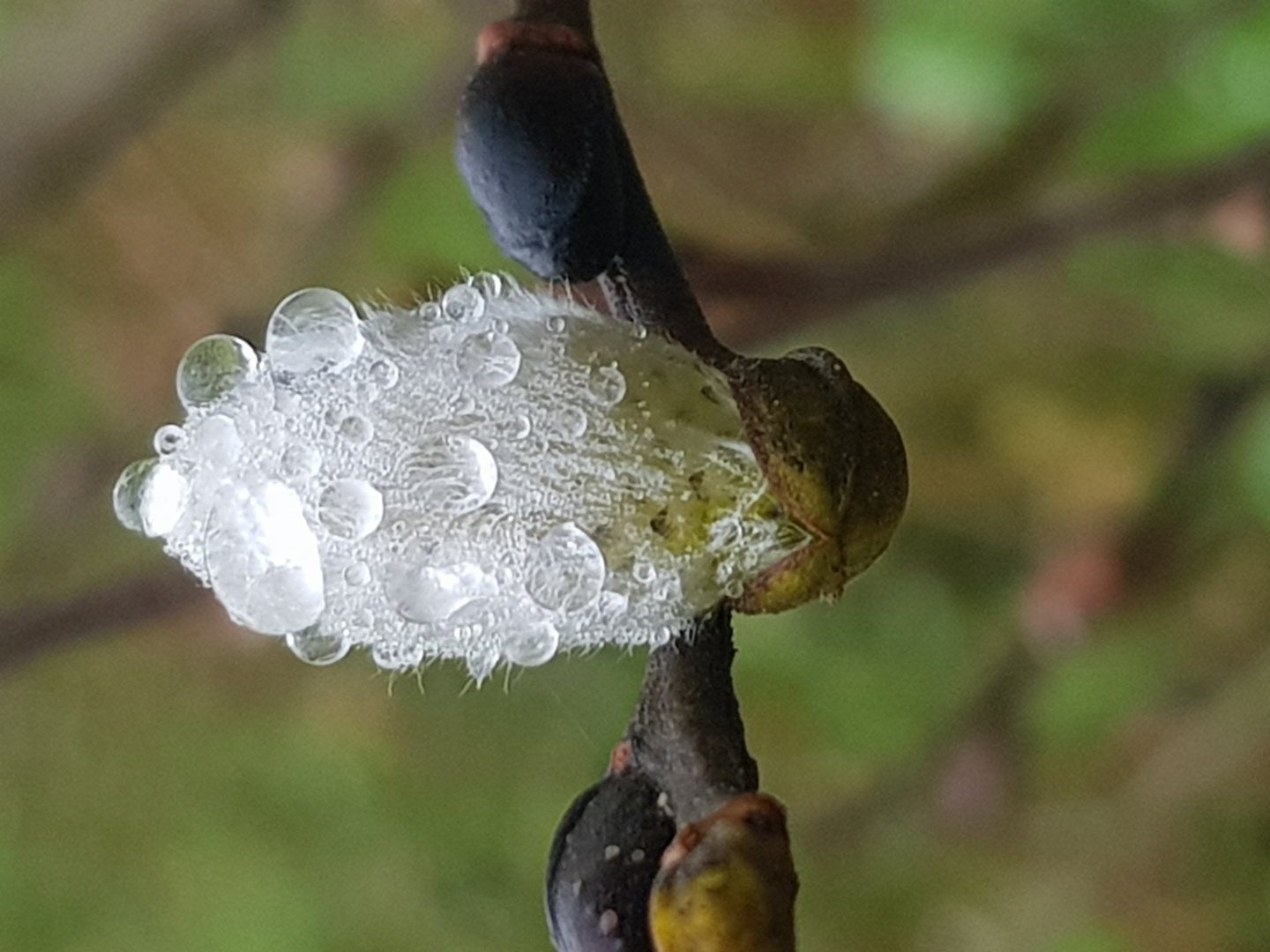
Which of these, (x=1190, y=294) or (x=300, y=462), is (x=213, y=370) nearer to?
(x=300, y=462)

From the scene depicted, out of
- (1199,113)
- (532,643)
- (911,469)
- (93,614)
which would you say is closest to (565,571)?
(532,643)

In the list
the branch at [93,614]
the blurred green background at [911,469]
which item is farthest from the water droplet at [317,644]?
the blurred green background at [911,469]

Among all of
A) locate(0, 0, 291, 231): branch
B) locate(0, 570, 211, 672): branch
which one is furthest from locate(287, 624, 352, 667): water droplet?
locate(0, 0, 291, 231): branch

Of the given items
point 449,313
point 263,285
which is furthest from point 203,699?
point 449,313

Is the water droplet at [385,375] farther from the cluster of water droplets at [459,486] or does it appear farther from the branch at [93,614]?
the branch at [93,614]

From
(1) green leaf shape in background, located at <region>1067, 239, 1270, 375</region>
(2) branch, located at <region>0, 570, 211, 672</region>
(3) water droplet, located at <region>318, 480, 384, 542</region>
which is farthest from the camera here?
(1) green leaf shape in background, located at <region>1067, 239, 1270, 375</region>

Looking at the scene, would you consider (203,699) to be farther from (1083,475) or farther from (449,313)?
(449,313)

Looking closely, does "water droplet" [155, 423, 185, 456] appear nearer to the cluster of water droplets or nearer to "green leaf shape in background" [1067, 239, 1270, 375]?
the cluster of water droplets
